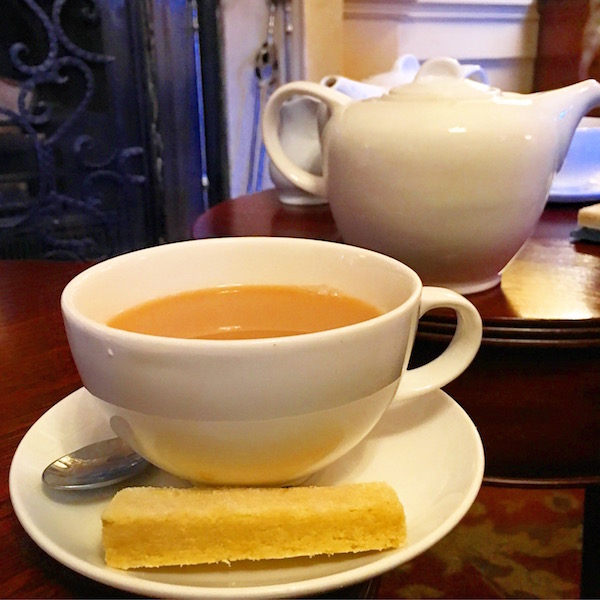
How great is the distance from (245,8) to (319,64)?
0.84ft

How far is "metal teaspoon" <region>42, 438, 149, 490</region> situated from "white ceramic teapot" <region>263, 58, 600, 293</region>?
31cm

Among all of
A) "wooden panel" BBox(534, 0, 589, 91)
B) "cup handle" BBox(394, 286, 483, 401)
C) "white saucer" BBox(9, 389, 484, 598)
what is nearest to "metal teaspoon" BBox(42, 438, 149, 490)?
"white saucer" BBox(9, 389, 484, 598)

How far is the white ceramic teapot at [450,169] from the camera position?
0.52 metres

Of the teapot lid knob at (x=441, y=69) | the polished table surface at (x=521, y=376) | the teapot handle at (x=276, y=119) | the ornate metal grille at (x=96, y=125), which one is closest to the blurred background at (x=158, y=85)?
the ornate metal grille at (x=96, y=125)

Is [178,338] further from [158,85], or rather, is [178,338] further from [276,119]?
[158,85]

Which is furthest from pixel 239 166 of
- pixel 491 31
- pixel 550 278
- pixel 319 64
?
pixel 550 278

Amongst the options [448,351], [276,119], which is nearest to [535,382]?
[448,351]

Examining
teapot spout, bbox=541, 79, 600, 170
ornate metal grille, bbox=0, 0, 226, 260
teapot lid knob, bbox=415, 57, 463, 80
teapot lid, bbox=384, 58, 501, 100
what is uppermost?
teapot lid knob, bbox=415, 57, 463, 80

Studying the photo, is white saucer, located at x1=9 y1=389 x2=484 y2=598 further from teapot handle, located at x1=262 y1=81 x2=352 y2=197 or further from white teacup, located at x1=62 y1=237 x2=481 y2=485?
teapot handle, located at x1=262 y1=81 x2=352 y2=197

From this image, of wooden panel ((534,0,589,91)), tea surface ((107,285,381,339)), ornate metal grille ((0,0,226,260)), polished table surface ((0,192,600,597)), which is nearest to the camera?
tea surface ((107,285,381,339))

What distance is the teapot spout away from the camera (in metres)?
0.57

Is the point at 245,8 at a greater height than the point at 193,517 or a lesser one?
greater

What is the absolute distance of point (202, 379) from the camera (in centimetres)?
27

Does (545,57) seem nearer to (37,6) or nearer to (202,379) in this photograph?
(37,6)
